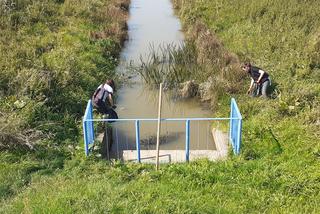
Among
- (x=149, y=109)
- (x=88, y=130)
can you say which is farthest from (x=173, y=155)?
(x=149, y=109)

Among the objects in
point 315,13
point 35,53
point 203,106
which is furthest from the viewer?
point 315,13

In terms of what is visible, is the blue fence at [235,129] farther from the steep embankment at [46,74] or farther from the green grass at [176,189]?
the steep embankment at [46,74]

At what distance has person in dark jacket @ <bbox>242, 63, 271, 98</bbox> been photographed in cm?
1085

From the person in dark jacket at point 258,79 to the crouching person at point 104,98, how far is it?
3610mm

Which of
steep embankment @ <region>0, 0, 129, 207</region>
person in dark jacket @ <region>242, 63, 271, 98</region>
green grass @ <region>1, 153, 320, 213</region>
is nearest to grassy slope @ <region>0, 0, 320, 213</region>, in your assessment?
green grass @ <region>1, 153, 320, 213</region>

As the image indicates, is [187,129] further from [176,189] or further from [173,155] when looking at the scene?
[176,189]

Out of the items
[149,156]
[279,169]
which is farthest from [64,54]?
[279,169]

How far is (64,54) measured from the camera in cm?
1263

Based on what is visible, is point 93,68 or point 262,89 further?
point 93,68

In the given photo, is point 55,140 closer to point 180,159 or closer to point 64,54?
point 180,159

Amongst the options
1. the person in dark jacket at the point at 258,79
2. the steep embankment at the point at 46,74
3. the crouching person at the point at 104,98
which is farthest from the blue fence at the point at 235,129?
the steep embankment at the point at 46,74

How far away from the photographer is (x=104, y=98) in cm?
984

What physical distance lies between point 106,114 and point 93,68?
323cm

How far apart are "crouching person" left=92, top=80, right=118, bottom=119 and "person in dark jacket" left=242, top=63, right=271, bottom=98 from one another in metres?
3.61
